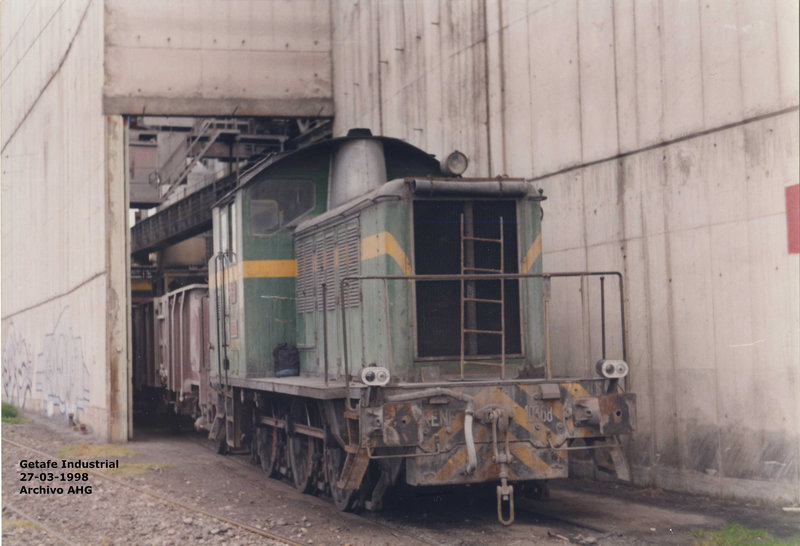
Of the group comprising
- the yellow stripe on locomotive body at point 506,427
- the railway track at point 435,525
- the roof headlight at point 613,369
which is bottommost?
the railway track at point 435,525

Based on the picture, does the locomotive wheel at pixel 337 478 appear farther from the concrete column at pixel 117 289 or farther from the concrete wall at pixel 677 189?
the concrete column at pixel 117 289

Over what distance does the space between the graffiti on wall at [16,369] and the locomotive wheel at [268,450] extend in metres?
13.4

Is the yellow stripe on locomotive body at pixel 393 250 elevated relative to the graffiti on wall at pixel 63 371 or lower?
elevated

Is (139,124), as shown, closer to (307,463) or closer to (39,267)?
(39,267)

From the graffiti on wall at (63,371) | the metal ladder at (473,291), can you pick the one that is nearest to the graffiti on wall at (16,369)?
the graffiti on wall at (63,371)

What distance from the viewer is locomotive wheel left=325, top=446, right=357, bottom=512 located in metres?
8.33

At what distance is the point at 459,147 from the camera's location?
41.3ft

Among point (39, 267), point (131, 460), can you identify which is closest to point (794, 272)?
point (131, 460)

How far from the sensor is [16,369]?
24.4m

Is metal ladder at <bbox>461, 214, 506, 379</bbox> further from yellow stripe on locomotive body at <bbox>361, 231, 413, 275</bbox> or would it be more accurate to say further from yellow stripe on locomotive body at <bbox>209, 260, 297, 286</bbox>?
yellow stripe on locomotive body at <bbox>209, 260, 297, 286</bbox>

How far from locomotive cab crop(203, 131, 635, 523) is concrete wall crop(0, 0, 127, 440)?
554cm

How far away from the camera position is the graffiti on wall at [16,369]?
23.1 m

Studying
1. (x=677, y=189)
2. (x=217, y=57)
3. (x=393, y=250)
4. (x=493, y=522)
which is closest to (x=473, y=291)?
(x=393, y=250)

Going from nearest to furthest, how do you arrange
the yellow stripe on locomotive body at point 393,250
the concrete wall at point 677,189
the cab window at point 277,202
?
the concrete wall at point 677,189 < the yellow stripe on locomotive body at point 393,250 < the cab window at point 277,202
